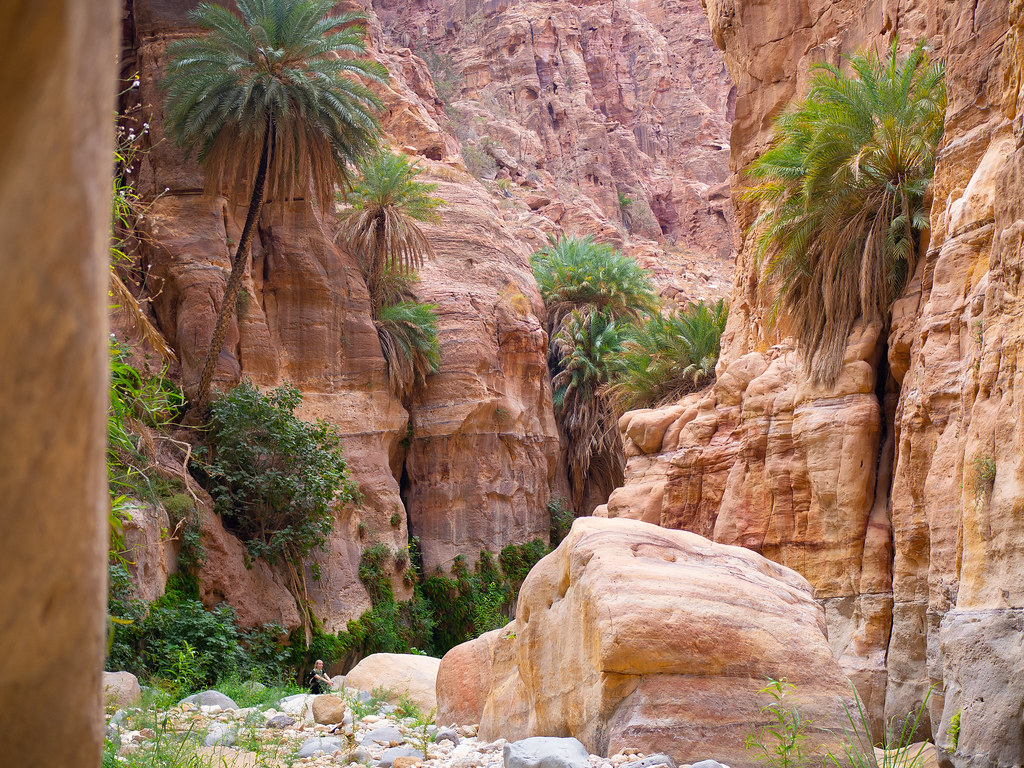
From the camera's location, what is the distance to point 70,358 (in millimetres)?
1179

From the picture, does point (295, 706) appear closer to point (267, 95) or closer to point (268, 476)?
point (268, 476)

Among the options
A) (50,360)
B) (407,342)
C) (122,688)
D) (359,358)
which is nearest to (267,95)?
(359,358)

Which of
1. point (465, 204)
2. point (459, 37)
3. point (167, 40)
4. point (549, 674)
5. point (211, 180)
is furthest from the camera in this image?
point (459, 37)

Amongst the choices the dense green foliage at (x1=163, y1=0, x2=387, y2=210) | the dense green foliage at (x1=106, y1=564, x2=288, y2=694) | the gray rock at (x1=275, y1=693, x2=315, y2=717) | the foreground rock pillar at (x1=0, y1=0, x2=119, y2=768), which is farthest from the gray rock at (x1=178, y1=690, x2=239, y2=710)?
the dense green foliage at (x1=163, y1=0, x2=387, y2=210)

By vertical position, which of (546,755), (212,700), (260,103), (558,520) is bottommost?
(558,520)

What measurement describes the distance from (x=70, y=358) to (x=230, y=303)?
16.5 meters

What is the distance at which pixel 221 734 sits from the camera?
18.3 ft

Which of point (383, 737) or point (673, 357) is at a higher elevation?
point (673, 357)

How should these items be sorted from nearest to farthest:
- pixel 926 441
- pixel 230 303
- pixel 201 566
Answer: pixel 926 441 < pixel 201 566 < pixel 230 303

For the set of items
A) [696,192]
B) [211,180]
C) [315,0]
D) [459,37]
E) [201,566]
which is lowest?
[201,566]

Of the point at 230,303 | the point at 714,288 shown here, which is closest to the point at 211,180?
the point at 230,303

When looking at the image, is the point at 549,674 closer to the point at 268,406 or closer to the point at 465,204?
the point at 268,406

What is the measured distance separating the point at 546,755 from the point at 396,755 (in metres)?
1.29

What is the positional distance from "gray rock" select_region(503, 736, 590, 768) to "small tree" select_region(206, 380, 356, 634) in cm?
1284
